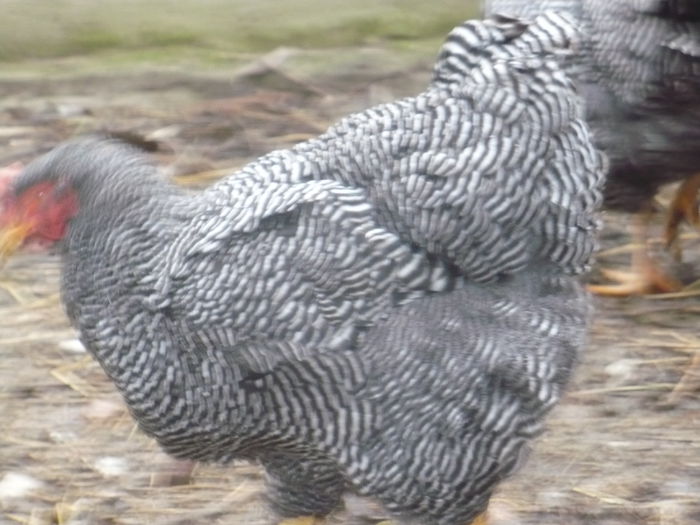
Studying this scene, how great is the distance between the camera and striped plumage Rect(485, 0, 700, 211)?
15.6ft

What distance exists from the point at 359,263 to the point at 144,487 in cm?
131

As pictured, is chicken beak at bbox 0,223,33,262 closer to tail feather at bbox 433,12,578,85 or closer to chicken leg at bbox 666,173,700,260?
tail feather at bbox 433,12,578,85

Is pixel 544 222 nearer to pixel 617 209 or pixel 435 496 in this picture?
pixel 435 496

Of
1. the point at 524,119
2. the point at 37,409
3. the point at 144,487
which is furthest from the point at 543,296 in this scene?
the point at 37,409

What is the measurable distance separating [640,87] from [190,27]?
3450 millimetres

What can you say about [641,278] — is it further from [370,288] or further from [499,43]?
[370,288]

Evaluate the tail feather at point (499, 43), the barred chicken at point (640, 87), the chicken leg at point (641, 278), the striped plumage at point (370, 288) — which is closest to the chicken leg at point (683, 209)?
the chicken leg at point (641, 278)

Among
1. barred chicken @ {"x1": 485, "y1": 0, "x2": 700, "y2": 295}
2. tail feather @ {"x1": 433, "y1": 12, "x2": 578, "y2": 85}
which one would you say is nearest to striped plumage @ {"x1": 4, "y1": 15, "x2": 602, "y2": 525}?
tail feather @ {"x1": 433, "y1": 12, "x2": 578, "y2": 85}

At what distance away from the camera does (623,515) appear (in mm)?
3955

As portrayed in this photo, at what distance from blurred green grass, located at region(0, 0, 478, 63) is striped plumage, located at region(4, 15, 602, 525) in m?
4.06

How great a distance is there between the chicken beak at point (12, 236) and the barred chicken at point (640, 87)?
206cm

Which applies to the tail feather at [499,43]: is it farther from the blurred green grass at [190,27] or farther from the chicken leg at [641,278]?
the blurred green grass at [190,27]

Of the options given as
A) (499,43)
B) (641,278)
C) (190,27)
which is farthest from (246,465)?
(190,27)

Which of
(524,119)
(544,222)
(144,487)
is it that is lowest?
(144,487)
